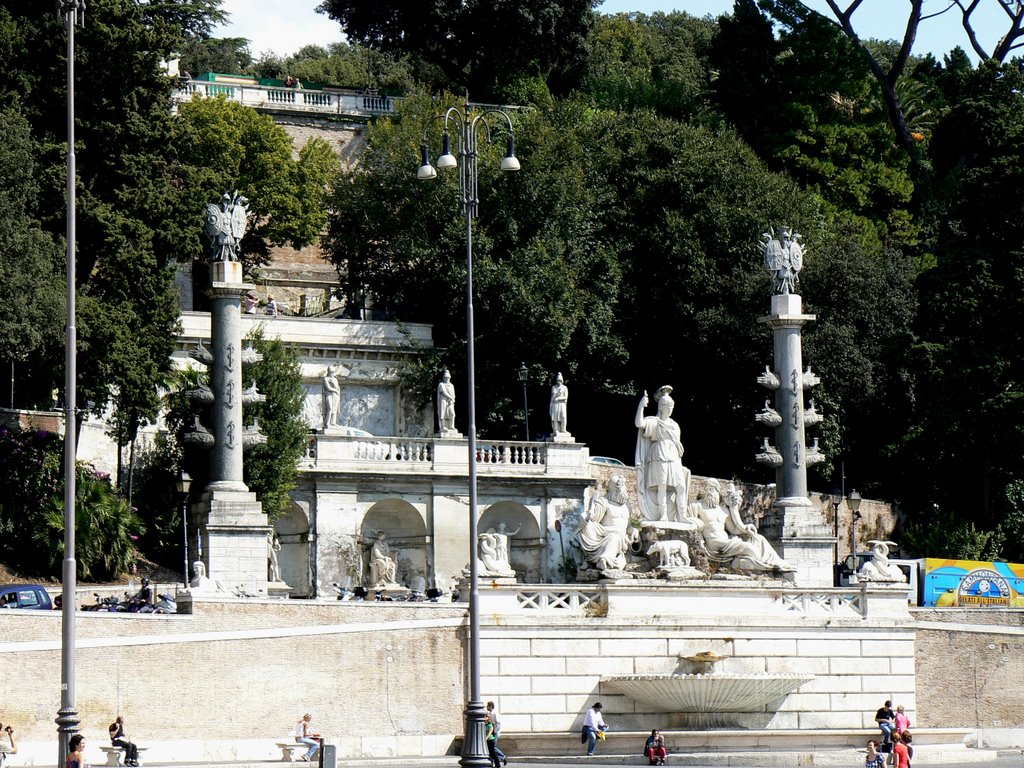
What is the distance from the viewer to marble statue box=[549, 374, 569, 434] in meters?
51.7

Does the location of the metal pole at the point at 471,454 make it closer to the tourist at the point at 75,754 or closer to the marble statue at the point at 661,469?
the tourist at the point at 75,754

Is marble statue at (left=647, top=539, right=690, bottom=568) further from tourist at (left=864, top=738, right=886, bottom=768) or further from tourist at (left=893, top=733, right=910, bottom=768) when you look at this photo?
tourist at (left=893, top=733, right=910, bottom=768)

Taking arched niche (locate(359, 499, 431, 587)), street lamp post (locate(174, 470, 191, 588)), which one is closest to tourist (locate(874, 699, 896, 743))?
arched niche (locate(359, 499, 431, 587))

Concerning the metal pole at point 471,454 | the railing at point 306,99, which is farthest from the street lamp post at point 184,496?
the railing at point 306,99

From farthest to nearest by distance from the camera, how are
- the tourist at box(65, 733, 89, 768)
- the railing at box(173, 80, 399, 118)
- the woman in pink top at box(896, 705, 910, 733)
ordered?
the railing at box(173, 80, 399, 118) < the woman in pink top at box(896, 705, 910, 733) < the tourist at box(65, 733, 89, 768)

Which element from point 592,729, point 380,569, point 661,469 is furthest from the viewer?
point 380,569

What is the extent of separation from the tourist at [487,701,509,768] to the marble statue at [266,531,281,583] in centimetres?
635

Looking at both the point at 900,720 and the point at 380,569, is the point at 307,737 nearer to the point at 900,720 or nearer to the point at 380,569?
the point at 900,720

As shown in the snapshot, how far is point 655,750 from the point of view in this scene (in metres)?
37.8

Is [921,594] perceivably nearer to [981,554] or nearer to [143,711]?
[981,554]

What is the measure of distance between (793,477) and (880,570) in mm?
5209

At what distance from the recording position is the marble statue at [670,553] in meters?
42.8

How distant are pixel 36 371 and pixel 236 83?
82.1ft

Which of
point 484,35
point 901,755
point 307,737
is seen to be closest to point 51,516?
point 307,737
